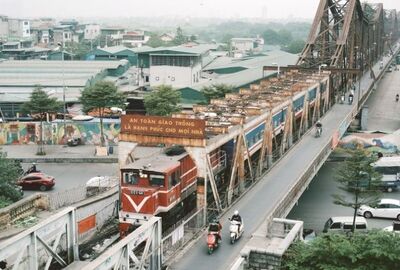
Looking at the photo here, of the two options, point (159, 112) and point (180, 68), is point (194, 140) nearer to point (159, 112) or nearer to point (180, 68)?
point (159, 112)

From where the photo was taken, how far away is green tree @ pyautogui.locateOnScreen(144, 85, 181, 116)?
2136 inches

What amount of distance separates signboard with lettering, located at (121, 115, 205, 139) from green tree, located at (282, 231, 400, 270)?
8.48 meters

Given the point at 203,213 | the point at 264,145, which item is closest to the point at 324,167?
the point at 264,145

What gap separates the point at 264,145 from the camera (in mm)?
31781

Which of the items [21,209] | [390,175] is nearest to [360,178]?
[390,175]

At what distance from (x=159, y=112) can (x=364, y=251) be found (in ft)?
132

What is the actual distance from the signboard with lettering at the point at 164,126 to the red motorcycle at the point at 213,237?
372 cm

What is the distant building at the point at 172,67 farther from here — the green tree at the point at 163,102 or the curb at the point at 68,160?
the curb at the point at 68,160

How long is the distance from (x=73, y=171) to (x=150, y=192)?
2252cm

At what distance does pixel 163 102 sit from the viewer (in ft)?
180

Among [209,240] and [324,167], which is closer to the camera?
[209,240]

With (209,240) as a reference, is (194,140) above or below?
above

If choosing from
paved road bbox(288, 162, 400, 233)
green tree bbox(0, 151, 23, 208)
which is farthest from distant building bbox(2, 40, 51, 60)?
green tree bbox(0, 151, 23, 208)

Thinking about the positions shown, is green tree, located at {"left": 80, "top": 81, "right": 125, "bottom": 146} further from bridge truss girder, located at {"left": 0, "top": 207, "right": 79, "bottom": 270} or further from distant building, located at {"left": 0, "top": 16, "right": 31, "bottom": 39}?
distant building, located at {"left": 0, "top": 16, "right": 31, "bottom": 39}
